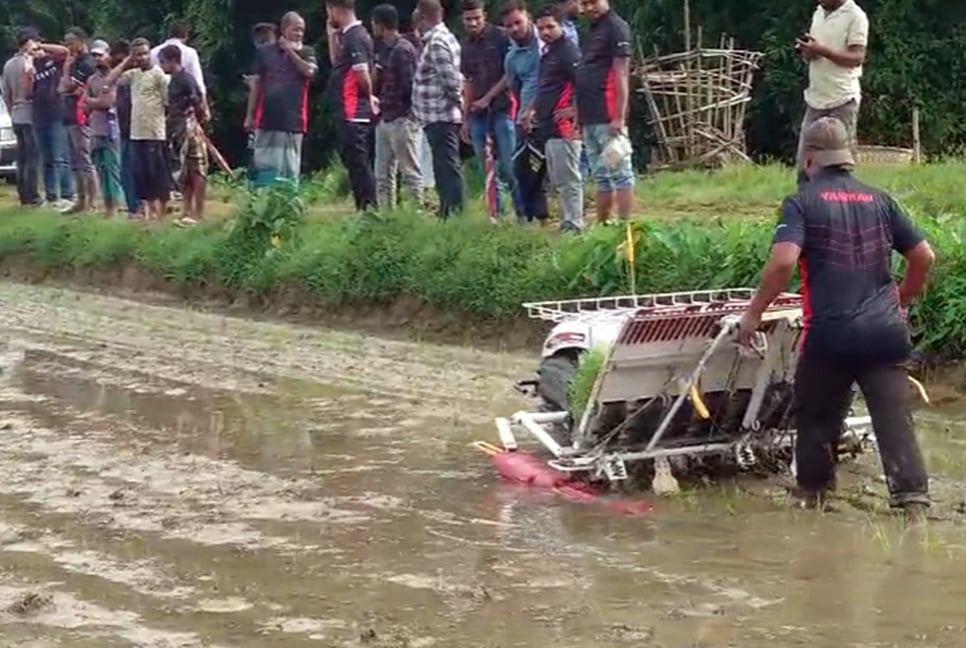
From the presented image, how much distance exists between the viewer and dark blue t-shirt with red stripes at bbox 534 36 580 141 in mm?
12891

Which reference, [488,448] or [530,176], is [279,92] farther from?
[488,448]

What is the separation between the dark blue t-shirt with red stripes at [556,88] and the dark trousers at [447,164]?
107 centimetres

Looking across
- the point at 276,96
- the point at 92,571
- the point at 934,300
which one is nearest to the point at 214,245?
the point at 276,96

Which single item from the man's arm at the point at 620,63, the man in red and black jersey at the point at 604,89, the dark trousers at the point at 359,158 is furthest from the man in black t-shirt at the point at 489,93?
the man's arm at the point at 620,63

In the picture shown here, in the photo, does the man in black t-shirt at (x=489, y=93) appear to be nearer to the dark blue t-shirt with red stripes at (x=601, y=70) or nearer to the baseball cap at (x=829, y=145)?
the dark blue t-shirt with red stripes at (x=601, y=70)

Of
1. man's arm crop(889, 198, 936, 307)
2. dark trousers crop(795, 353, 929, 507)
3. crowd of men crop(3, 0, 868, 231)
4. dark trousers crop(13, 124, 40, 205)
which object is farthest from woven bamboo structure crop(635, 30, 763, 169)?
dark trousers crop(795, 353, 929, 507)

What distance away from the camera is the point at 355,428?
9586mm

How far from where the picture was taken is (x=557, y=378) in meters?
8.37

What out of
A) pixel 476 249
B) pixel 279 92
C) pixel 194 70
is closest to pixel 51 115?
pixel 194 70

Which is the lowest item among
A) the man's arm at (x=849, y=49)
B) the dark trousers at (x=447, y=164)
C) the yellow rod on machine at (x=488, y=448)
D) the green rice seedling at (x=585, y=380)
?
the yellow rod on machine at (x=488, y=448)

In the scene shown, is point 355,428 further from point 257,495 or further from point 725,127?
point 725,127

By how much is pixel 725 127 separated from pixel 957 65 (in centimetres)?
330

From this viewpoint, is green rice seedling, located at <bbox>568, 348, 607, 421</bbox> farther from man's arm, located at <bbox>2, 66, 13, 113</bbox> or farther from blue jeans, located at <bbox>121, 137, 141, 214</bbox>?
man's arm, located at <bbox>2, 66, 13, 113</bbox>

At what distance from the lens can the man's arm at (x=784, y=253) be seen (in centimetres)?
732
